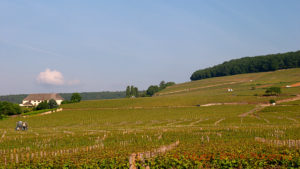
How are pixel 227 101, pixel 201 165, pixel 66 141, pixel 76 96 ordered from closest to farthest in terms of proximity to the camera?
pixel 201 165 < pixel 66 141 < pixel 227 101 < pixel 76 96

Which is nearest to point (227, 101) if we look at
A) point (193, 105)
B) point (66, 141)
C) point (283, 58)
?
point (193, 105)

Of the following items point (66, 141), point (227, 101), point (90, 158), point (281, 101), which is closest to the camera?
point (90, 158)

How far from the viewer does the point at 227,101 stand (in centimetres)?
10712

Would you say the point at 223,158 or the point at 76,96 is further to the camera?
the point at 76,96

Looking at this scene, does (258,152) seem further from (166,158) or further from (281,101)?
(281,101)

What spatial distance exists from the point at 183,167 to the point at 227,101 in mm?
94255

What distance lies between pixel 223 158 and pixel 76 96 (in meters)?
162

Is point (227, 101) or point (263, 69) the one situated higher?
point (263, 69)

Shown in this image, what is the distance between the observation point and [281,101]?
100m

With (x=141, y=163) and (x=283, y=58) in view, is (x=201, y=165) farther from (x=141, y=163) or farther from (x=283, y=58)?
(x=283, y=58)

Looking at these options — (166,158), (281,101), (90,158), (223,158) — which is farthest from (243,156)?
(281,101)

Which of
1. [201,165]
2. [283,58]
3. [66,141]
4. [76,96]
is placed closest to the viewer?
[201,165]

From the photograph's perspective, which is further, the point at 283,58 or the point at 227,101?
the point at 283,58

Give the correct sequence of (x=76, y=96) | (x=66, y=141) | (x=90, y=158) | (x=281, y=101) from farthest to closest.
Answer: (x=76, y=96), (x=281, y=101), (x=66, y=141), (x=90, y=158)
